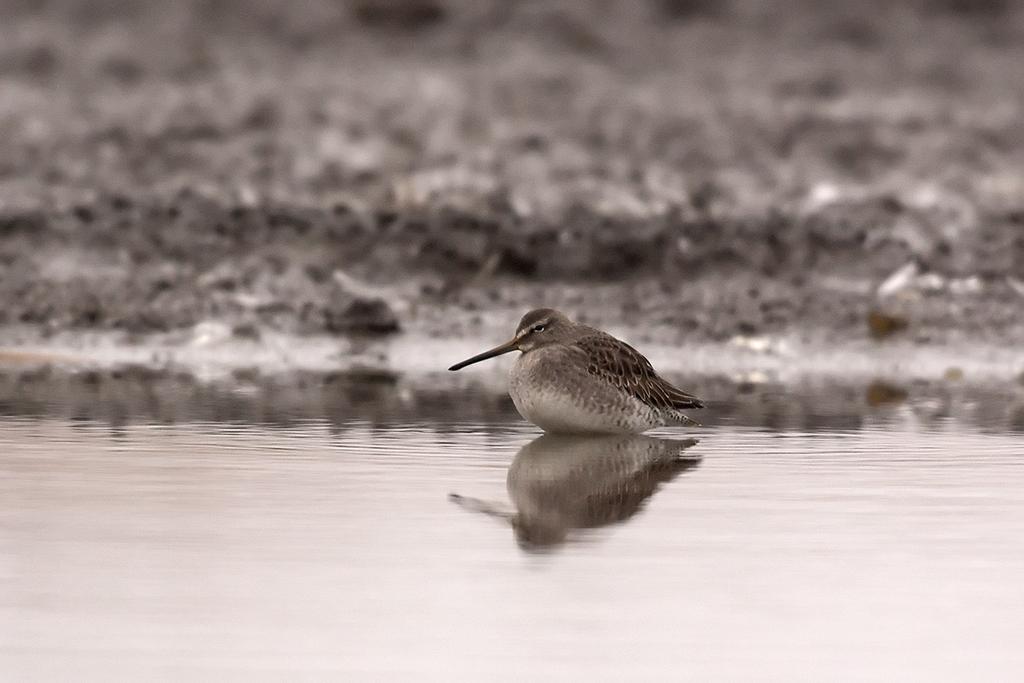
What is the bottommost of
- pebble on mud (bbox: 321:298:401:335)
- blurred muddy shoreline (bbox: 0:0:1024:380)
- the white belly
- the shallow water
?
the shallow water

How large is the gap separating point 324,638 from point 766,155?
1311 centimetres

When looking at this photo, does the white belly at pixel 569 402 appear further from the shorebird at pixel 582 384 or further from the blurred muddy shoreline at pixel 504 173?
the blurred muddy shoreline at pixel 504 173

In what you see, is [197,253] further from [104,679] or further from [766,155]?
[104,679]

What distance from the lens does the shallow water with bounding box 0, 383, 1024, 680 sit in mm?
4250

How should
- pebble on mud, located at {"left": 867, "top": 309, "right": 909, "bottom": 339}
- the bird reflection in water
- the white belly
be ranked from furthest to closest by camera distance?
A: 1. pebble on mud, located at {"left": 867, "top": 309, "right": 909, "bottom": 339}
2. the white belly
3. the bird reflection in water

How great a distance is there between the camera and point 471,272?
13664 millimetres

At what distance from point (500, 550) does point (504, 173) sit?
34.9ft

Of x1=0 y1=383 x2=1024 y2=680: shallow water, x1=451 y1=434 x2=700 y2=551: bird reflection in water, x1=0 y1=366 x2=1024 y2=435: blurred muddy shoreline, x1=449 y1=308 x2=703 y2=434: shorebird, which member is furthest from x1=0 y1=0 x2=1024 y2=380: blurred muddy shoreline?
x1=0 y1=383 x2=1024 y2=680: shallow water

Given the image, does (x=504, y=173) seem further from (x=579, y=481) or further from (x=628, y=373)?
(x=579, y=481)

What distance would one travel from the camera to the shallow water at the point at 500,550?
4.25m

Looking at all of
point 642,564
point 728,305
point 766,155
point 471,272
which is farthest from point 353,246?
point 642,564

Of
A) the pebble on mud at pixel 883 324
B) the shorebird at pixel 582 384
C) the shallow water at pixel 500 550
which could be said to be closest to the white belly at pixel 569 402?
the shorebird at pixel 582 384

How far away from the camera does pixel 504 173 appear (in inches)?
628

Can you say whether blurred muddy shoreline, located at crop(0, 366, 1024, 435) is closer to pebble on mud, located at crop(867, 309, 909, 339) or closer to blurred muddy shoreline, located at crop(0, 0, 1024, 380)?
blurred muddy shoreline, located at crop(0, 0, 1024, 380)
